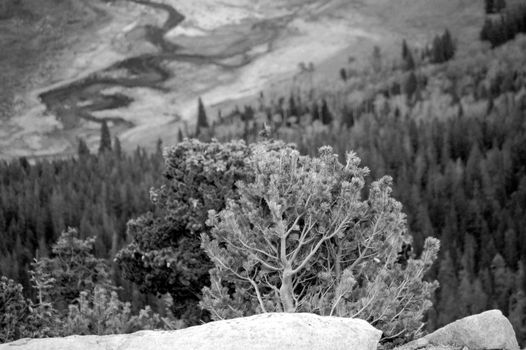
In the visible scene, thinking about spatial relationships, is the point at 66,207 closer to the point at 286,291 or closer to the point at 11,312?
the point at 11,312

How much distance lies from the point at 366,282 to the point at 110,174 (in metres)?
163

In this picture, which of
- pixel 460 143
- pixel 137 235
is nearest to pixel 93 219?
pixel 460 143

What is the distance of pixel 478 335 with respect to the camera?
2184 centimetres

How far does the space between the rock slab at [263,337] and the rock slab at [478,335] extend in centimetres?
519

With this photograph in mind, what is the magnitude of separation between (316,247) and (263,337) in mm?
8850

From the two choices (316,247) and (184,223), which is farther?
(184,223)

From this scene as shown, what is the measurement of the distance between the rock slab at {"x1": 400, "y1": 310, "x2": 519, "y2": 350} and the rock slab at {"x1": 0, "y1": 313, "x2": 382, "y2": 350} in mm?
5188

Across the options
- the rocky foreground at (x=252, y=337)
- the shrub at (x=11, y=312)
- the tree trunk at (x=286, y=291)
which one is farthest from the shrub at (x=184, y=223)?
the rocky foreground at (x=252, y=337)

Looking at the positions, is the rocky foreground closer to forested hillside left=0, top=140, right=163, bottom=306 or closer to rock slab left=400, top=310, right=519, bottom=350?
rock slab left=400, top=310, right=519, bottom=350

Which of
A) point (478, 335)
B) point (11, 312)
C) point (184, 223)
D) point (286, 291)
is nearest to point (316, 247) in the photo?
point (286, 291)

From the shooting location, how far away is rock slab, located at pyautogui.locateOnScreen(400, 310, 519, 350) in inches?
854

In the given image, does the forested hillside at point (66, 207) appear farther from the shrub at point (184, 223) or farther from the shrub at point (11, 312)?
the shrub at point (184, 223)

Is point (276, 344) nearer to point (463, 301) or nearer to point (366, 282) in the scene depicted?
point (366, 282)

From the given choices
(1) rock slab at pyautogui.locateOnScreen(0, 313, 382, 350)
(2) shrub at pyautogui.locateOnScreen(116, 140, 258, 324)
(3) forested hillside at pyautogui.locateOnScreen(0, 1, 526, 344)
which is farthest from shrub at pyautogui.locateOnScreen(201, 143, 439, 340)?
(3) forested hillside at pyautogui.locateOnScreen(0, 1, 526, 344)
